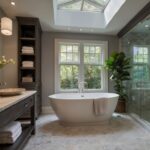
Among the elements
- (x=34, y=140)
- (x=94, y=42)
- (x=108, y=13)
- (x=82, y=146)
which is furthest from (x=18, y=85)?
(x=108, y=13)

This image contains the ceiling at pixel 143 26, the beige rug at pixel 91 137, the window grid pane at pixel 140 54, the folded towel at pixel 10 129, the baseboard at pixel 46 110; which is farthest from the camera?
the baseboard at pixel 46 110

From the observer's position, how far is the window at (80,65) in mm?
4742

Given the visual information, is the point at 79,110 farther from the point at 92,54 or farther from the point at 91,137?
the point at 92,54

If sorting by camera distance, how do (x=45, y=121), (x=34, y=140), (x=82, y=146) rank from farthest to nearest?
(x=45, y=121), (x=34, y=140), (x=82, y=146)

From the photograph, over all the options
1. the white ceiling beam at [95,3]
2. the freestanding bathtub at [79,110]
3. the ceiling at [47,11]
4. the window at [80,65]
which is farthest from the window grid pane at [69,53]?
the freestanding bathtub at [79,110]

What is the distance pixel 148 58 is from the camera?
3537 millimetres

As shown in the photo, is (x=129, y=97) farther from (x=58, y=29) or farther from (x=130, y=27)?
(x=58, y=29)

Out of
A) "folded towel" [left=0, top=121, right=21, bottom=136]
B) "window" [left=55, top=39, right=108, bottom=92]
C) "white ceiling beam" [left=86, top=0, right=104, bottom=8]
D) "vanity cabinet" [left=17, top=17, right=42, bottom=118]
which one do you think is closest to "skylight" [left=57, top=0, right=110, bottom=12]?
"white ceiling beam" [left=86, top=0, right=104, bottom=8]

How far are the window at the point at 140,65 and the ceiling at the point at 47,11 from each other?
82 centimetres

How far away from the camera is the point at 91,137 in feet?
9.06

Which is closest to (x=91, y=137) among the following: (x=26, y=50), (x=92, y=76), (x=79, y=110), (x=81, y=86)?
(x=79, y=110)

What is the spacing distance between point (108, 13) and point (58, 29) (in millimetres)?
1468

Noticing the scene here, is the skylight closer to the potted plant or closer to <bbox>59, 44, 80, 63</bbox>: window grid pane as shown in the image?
<bbox>59, 44, 80, 63</bbox>: window grid pane

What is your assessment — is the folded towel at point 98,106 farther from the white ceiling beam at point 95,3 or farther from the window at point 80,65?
the white ceiling beam at point 95,3
